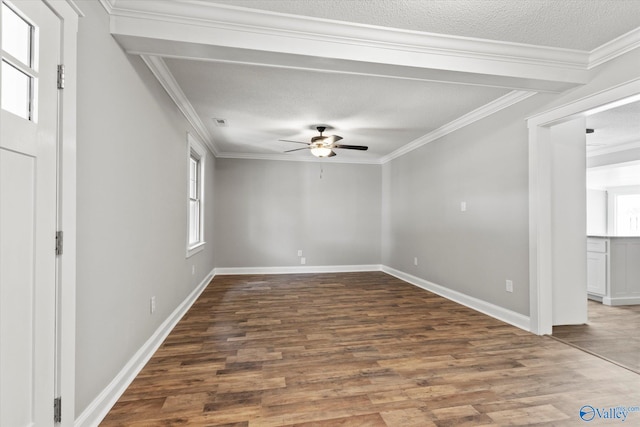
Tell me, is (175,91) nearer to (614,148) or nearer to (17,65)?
(17,65)

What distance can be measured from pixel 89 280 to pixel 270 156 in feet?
15.9

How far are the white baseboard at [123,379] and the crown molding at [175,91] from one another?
218cm

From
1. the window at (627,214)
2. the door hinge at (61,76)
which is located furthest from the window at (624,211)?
the door hinge at (61,76)

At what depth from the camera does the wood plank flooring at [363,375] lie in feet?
5.76

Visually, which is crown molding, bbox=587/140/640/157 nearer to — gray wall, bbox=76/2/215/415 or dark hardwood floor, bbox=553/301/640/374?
dark hardwood floor, bbox=553/301/640/374

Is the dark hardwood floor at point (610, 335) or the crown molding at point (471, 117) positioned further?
the crown molding at point (471, 117)

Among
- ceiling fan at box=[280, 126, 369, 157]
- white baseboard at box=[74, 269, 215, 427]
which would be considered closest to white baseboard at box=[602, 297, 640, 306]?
ceiling fan at box=[280, 126, 369, 157]

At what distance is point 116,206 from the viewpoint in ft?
6.30

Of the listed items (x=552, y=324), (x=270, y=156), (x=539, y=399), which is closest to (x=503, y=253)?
(x=552, y=324)

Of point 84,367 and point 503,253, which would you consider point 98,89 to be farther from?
point 503,253

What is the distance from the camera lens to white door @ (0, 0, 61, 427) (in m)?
1.09

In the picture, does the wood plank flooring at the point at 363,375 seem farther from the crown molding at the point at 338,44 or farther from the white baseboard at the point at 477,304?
the crown molding at the point at 338,44

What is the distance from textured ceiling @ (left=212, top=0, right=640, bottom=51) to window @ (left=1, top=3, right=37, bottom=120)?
1070 millimetres

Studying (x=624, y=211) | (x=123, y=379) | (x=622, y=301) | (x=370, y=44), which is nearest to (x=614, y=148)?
(x=622, y=301)
